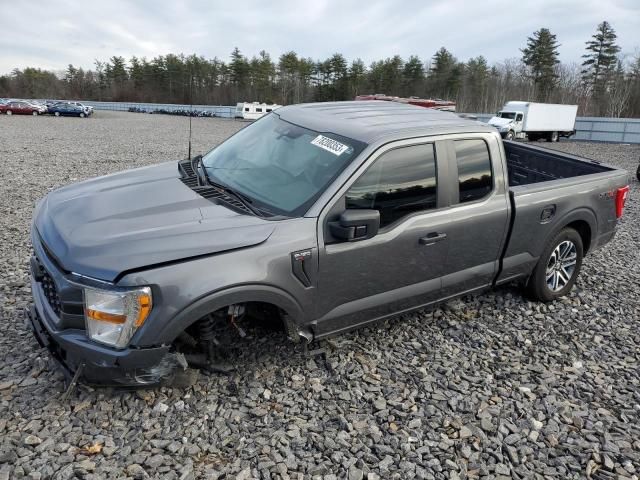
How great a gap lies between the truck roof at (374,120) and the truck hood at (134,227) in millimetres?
1076

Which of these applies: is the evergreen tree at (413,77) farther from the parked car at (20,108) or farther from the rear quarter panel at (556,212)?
the rear quarter panel at (556,212)

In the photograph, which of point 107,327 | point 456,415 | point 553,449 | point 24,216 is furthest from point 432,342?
point 24,216

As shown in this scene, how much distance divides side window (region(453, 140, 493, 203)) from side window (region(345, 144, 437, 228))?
0.30 metres

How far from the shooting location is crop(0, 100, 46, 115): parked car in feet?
131

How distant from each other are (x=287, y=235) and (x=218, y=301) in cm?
58

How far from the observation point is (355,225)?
286 centimetres

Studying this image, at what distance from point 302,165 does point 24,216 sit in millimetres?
5773

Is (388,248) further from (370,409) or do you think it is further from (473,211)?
(370,409)

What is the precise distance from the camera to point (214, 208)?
9.89 ft

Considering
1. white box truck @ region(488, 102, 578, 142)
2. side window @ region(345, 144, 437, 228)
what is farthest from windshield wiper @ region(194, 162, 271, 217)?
white box truck @ region(488, 102, 578, 142)

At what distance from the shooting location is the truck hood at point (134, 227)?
97.7 inches

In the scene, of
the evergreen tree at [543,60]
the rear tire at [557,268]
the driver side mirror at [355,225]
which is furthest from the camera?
the evergreen tree at [543,60]

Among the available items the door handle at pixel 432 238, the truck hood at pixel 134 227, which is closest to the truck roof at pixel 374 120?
the door handle at pixel 432 238

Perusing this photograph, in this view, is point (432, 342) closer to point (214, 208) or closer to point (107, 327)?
point (214, 208)
